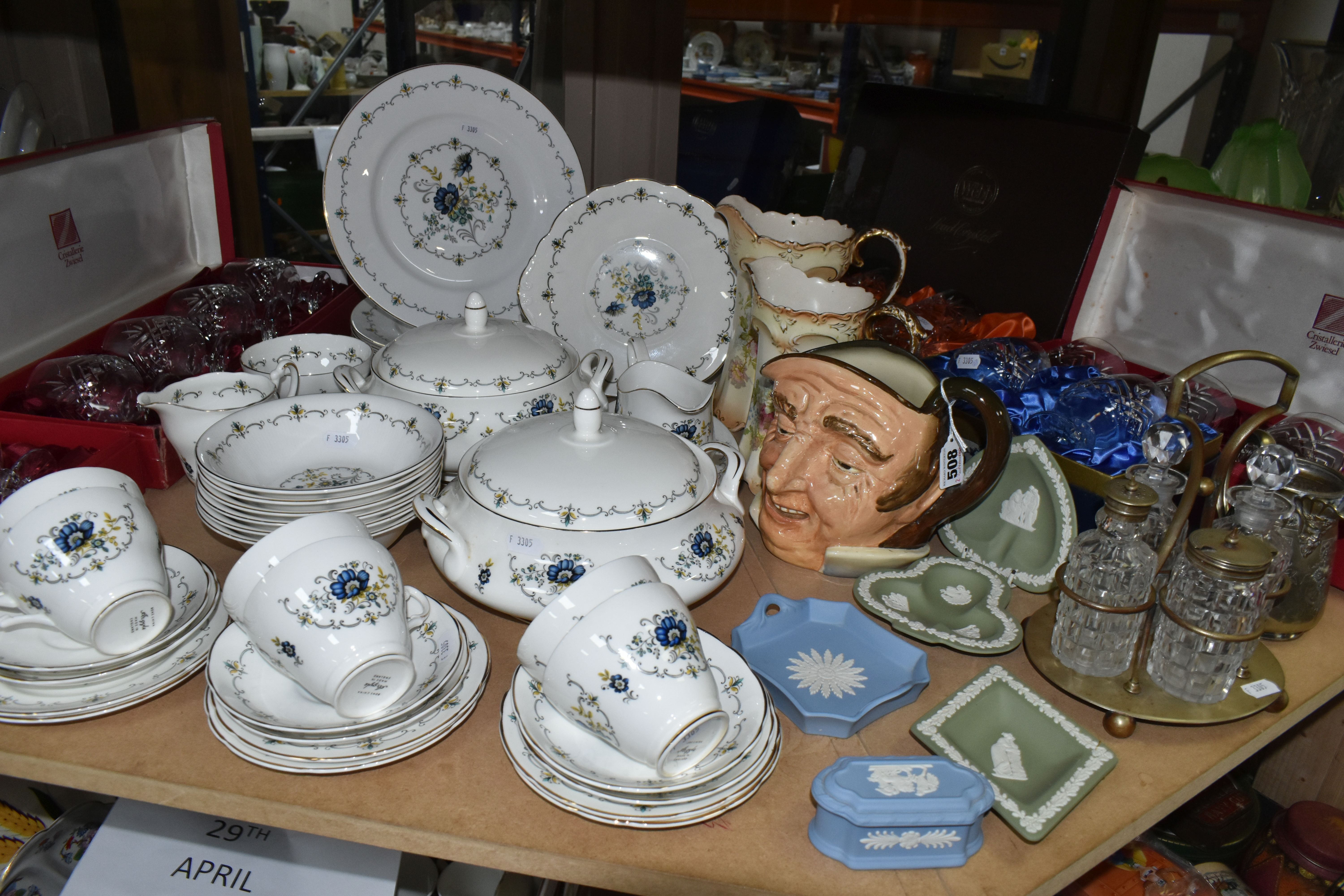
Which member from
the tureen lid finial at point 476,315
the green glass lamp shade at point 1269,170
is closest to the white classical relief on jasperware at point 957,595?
the tureen lid finial at point 476,315

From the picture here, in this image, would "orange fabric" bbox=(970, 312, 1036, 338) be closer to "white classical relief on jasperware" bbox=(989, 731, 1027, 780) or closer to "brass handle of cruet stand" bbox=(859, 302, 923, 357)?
"brass handle of cruet stand" bbox=(859, 302, 923, 357)

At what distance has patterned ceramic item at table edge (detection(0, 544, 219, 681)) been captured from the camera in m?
0.79

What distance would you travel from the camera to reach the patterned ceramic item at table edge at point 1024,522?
3.34 ft

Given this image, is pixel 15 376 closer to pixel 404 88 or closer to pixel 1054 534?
pixel 404 88

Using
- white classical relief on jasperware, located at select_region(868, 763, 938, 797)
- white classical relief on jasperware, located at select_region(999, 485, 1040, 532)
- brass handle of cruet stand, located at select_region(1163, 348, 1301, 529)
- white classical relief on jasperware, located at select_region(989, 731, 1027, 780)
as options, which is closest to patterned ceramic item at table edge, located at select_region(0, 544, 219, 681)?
white classical relief on jasperware, located at select_region(868, 763, 938, 797)

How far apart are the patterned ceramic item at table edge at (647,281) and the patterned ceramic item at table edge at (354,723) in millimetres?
621

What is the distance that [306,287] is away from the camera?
158 cm

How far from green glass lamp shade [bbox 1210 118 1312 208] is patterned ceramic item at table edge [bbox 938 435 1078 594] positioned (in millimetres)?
965

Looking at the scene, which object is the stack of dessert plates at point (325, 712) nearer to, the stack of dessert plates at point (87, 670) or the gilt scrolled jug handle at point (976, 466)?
the stack of dessert plates at point (87, 670)

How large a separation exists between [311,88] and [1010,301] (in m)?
1.97

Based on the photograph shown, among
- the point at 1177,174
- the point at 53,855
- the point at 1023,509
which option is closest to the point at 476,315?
the point at 1023,509

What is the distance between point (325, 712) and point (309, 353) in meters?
0.67

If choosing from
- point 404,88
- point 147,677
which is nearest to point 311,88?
point 404,88

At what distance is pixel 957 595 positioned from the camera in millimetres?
1011
